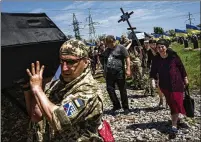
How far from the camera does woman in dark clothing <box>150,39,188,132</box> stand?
7621mm

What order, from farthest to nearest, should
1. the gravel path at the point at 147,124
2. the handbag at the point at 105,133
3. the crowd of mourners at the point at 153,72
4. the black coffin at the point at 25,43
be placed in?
the crowd of mourners at the point at 153,72, the gravel path at the point at 147,124, the black coffin at the point at 25,43, the handbag at the point at 105,133

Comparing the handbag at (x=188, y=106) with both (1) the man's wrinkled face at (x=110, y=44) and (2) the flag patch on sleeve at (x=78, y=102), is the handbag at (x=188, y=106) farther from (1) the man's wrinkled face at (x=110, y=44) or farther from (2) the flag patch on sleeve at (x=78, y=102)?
(2) the flag patch on sleeve at (x=78, y=102)

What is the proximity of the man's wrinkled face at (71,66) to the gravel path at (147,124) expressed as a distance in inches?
190

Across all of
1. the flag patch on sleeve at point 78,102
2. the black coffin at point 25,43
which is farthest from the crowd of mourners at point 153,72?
the flag patch on sleeve at point 78,102

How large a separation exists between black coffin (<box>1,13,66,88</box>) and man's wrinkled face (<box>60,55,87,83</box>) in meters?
1.14

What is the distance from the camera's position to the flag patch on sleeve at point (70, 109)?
2.68 meters

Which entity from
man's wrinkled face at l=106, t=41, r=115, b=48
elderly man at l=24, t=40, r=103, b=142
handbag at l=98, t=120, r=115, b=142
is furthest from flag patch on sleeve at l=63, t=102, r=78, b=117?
man's wrinkled face at l=106, t=41, r=115, b=48

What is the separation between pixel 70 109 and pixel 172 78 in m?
5.28

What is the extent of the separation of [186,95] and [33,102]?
5.36 m

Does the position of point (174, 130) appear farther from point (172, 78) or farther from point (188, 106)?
point (172, 78)

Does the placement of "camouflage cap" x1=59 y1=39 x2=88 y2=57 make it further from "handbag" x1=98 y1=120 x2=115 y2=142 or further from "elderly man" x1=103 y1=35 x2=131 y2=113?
"elderly man" x1=103 y1=35 x2=131 y2=113

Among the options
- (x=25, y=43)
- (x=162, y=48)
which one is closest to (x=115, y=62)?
(x=162, y=48)

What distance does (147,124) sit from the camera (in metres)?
8.57

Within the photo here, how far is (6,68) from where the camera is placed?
3828 millimetres
